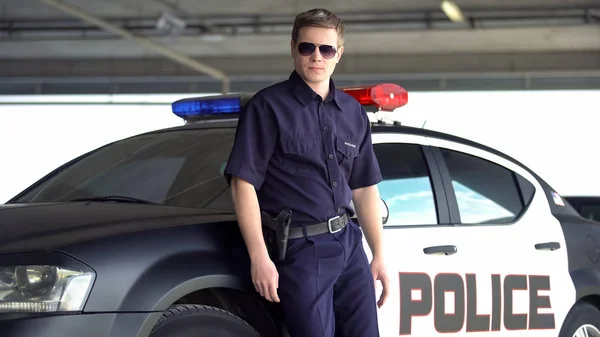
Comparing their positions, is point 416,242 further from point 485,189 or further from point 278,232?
point 278,232

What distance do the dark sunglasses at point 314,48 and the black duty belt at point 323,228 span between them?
47cm

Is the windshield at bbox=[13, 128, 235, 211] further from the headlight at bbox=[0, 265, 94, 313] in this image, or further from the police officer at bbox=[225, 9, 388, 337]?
the headlight at bbox=[0, 265, 94, 313]

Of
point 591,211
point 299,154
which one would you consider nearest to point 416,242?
point 299,154

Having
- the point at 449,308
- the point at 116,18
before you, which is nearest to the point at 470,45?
the point at 116,18

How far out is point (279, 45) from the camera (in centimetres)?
1752

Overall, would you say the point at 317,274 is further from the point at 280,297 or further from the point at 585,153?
the point at 585,153

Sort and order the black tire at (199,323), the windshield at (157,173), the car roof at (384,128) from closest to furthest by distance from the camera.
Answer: the black tire at (199,323) < the windshield at (157,173) < the car roof at (384,128)

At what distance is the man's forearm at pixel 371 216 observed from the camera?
301 cm

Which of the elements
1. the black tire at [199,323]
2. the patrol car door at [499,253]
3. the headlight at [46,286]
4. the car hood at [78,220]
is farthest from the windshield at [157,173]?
the patrol car door at [499,253]

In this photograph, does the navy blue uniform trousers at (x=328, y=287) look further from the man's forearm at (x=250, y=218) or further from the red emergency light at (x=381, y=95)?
the red emergency light at (x=381, y=95)

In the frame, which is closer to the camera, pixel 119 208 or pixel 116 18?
pixel 119 208

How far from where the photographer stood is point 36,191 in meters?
3.61

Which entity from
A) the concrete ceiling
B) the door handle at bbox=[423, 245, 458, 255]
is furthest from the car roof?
the concrete ceiling

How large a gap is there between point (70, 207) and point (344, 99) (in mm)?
904
